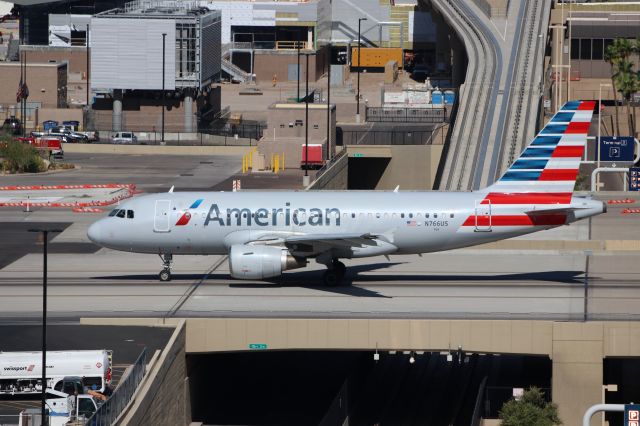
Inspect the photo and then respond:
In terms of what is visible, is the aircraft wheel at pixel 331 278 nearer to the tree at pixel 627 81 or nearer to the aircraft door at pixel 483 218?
the aircraft door at pixel 483 218

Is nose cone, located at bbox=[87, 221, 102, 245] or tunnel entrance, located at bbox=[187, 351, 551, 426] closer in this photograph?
tunnel entrance, located at bbox=[187, 351, 551, 426]

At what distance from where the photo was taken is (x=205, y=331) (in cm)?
5194

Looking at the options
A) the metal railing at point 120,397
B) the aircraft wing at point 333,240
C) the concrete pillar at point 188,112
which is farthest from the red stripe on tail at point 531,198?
the concrete pillar at point 188,112

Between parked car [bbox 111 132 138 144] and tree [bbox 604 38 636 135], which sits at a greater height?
tree [bbox 604 38 636 135]

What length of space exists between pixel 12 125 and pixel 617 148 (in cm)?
6309

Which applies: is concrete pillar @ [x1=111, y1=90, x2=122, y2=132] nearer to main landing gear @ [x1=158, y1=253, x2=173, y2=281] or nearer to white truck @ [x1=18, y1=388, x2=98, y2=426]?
main landing gear @ [x1=158, y1=253, x2=173, y2=281]

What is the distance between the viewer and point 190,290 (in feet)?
194

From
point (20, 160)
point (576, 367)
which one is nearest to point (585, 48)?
point (20, 160)

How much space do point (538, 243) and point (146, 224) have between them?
71.7 feet

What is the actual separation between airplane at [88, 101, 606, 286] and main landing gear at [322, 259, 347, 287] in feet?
0.14

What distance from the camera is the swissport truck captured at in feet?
146

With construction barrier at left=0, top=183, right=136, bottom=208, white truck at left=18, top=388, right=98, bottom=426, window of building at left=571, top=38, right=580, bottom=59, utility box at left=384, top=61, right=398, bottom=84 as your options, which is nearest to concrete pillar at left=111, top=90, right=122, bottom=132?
construction barrier at left=0, top=183, right=136, bottom=208

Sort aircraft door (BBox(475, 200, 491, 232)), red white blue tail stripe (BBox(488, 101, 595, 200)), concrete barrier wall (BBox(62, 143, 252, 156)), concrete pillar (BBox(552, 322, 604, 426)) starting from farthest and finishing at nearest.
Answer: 1. concrete barrier wall (BBox(62, 143, 252, 156))
2. red white blue tail stripe (BBox(488, 101, 595, 200))
3. aircraft door (BBox(475, 200, 491, 232))
4. concrete pillar (BBox(552, 322, 604, 426))

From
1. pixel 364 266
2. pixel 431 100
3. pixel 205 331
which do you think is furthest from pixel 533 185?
pixel 431 100
